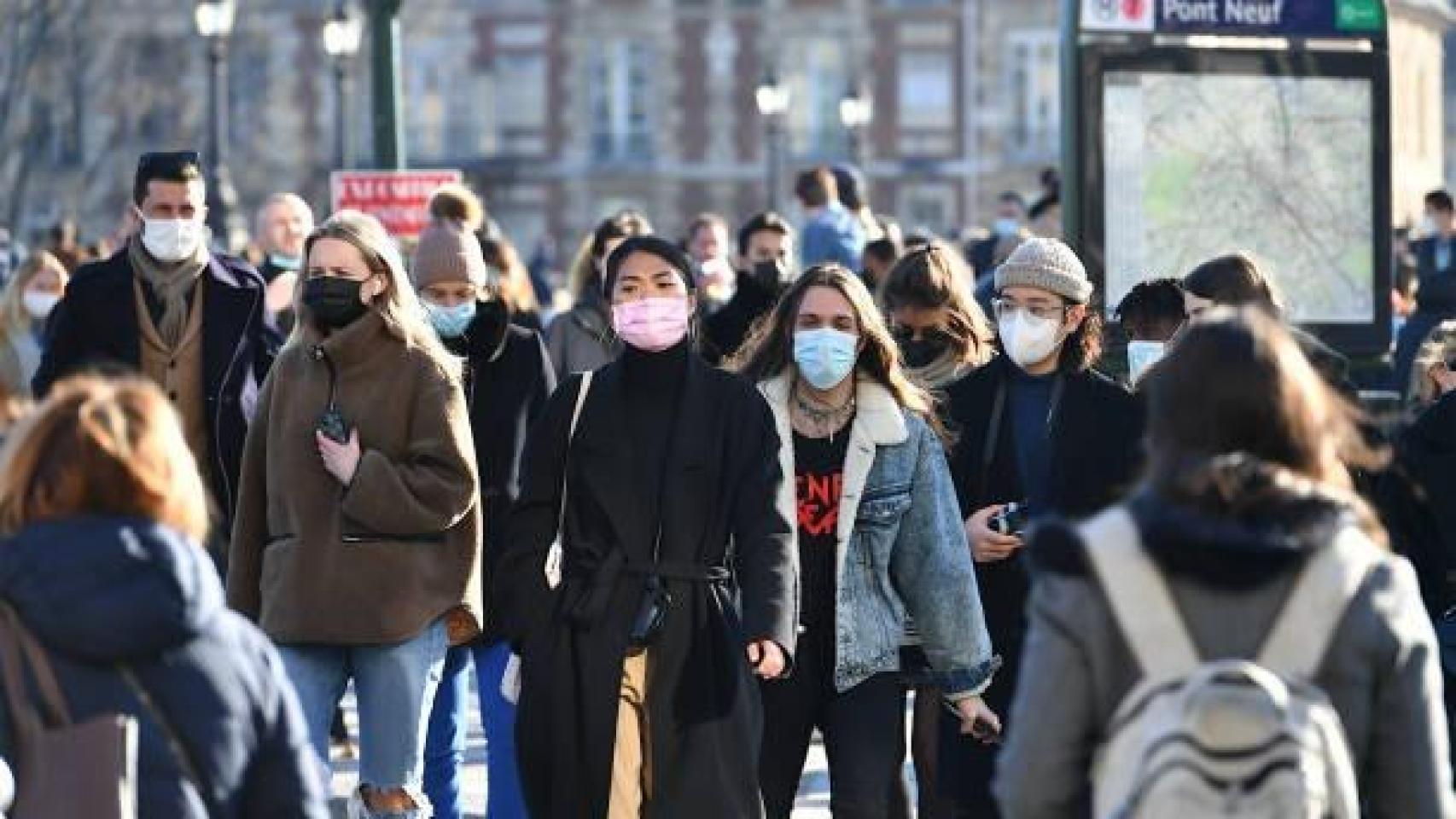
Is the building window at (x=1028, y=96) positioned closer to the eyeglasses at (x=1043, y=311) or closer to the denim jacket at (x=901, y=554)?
the eyeglasses at (x=1043, y=311)

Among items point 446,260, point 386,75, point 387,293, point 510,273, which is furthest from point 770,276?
point 386,75

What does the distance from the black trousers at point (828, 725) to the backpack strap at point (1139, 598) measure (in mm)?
3524

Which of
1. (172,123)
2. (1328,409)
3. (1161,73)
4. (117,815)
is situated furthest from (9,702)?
(172,123)

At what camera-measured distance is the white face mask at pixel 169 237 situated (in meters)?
10.3

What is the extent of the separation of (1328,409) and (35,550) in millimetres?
1926

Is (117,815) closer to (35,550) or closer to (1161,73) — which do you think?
(35,550)

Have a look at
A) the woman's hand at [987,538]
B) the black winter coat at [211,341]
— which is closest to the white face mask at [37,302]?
the black winter coat at [211,341]

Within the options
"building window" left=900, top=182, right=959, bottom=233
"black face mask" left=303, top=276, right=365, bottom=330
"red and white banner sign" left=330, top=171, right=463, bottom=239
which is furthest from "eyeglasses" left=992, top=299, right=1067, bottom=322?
"building window" left=900, top=182, right=959, bottom=233

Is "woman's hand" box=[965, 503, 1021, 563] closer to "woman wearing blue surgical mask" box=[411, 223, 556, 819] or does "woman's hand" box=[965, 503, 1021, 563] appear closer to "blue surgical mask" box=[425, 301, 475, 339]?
"woman wearing blue surgical mask" box=[411, 223, 556, 819]

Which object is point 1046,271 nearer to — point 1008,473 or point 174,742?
point 1008,473

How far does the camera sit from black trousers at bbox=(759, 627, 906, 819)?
878cm

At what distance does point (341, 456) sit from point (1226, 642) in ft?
13.1

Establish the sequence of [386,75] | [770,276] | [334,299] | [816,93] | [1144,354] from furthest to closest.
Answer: [816,93] → [386,75] → [770,276] → [1144,354] → [334,299]

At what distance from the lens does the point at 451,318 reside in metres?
10.4
